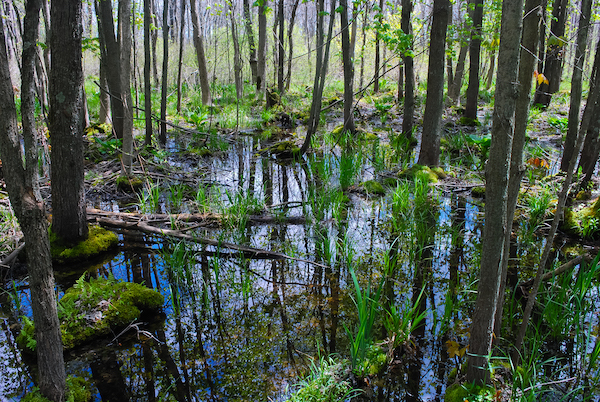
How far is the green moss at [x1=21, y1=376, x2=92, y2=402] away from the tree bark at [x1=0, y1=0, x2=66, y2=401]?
296 millimetres

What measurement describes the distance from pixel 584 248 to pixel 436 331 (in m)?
2.55

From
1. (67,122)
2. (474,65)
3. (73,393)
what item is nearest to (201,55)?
(474,65)

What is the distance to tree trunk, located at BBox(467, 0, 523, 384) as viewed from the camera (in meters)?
1.92

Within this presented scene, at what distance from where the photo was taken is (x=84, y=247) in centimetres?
453

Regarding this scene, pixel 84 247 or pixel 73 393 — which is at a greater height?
pixel 84 247

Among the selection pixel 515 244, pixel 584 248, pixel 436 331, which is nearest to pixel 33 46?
pixel 436 331

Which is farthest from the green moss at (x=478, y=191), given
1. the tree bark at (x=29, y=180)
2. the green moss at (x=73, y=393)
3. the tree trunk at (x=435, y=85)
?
the tree bark at (x=29, y=180)

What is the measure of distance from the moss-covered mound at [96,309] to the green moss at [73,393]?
0.49 m

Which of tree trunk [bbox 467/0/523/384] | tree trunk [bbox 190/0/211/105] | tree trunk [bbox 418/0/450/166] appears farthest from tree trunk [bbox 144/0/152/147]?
tree trunk [bbox 467/0/523/384]

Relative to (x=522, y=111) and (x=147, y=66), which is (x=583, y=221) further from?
(x=147, y=66)

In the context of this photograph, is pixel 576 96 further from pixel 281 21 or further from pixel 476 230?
pixel 281 21

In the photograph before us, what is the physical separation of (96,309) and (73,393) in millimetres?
964

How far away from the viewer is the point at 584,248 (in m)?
4.59

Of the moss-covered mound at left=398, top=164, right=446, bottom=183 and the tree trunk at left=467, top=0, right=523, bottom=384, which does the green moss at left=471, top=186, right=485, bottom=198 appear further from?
the tree trunk at left=467, top=0, right=523, bottom=384
